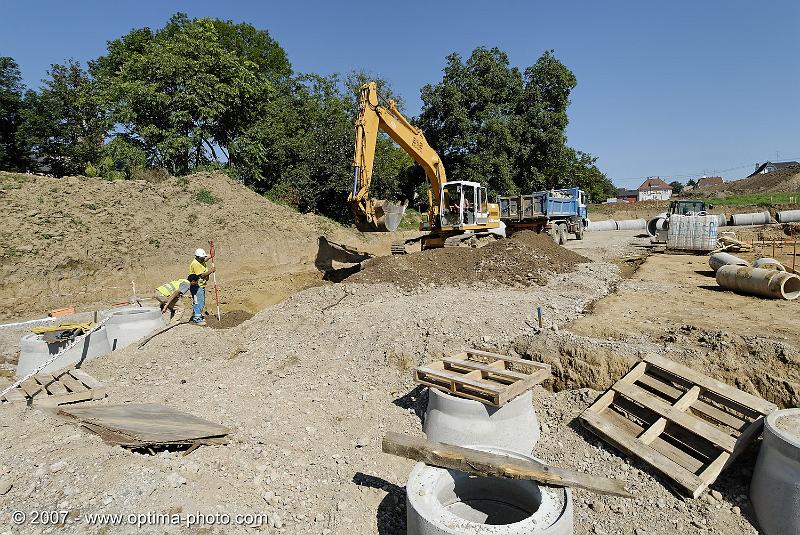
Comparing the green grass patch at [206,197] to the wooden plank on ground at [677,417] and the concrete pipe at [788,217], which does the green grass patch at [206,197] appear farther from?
the concrete pipe at [788,217]

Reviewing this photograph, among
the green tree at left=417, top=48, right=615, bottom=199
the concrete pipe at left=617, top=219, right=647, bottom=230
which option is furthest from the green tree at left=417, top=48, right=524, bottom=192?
the concrete pipe at left=617, top=219, right=647, bottom=230

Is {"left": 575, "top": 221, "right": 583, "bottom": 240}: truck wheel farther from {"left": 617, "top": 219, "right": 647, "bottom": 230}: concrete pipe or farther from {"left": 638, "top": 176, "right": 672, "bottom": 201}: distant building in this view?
{"left": 638, "top": 176, "right": 672, "bottom": 201}: distant building

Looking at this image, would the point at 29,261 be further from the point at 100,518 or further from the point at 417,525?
the point at 417,525

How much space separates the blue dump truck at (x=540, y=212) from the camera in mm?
20703

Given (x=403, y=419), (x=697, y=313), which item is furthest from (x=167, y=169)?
(x=697, y=313)

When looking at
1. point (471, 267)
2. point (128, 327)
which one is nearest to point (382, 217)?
point (471, 267)

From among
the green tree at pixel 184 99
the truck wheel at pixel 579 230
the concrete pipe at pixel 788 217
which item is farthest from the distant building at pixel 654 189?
the green tree at pixel 184 99

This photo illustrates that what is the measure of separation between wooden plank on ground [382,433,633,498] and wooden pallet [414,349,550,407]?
36.7 inches

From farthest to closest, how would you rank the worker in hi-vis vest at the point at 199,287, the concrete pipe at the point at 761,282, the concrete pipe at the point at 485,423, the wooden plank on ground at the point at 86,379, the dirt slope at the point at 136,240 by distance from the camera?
the dirt slope at the point at 136,240, the worker in hi-vis vest at the point at 199,287, the concrete pipe at the point at 761,282, the wooden plank on ground at the point at 86,379, the concrete pipe at the point at 485,423

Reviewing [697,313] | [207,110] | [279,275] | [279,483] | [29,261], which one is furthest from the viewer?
[207,110]

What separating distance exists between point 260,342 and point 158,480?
446cm

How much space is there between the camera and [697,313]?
7941 mm

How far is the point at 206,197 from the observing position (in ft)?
57.4

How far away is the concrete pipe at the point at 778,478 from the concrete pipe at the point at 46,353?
9183 mm
